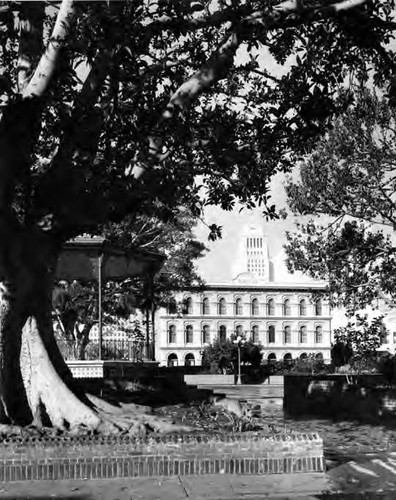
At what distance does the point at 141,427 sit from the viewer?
8203mm

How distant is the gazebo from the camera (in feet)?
55.4

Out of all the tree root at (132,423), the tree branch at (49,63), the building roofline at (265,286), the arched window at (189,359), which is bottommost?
the arched window at (189,359)

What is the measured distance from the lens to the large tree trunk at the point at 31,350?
8641 mm

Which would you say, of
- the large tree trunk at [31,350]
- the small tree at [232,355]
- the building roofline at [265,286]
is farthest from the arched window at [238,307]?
the large tree trunk at [31,350]

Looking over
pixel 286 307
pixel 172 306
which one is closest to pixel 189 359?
pixel 286 307

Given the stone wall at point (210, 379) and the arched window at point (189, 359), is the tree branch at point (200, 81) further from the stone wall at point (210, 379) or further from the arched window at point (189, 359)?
the arched window at point (189, 359)

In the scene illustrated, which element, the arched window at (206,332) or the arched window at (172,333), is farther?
the arched window at (206,332)

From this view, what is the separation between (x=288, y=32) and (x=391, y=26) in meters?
1.41

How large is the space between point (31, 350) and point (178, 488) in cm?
358

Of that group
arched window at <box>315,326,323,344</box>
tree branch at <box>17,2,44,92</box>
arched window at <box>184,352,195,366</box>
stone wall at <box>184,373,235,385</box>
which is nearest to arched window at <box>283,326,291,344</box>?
arched window at <box>315,326,323,344</box>

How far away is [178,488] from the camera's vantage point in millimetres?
6789

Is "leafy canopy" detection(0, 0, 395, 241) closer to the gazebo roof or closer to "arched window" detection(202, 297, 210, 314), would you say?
the gazebo roof

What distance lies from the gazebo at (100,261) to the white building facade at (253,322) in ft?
266

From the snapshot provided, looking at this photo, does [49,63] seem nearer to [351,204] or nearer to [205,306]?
[351,204]
